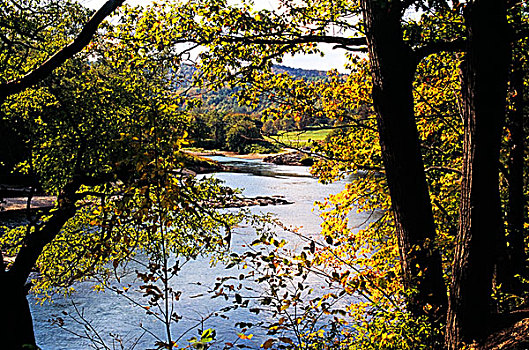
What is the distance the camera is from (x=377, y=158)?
610cm

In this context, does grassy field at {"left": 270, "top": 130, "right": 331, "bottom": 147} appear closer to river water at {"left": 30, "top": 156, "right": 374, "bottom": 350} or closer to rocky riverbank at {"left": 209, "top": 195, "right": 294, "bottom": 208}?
river water at {"left": 30, "top": 156, "right": 374, "bottom": 350}

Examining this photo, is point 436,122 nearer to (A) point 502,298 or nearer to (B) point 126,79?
(A) point 502,298

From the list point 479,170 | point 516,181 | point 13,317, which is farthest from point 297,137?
point 13,317

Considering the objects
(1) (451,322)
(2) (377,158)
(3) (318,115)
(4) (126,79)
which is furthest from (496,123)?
(4) (126,79)

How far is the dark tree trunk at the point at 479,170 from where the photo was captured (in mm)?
2850

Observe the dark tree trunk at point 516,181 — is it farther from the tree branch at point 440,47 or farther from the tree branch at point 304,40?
the tree branch at point 304,40

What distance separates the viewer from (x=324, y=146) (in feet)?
19.0

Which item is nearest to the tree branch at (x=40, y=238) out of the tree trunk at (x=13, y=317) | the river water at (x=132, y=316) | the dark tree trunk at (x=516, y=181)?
the tree trunk at (x=13, y=317)

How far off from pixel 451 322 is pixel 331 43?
236 cm

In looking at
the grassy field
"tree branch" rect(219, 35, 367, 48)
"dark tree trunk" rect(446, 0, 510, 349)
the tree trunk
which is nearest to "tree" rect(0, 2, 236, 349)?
the tree trunk

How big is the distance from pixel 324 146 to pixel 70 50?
3.33m

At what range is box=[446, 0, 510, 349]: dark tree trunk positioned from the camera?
285 cm

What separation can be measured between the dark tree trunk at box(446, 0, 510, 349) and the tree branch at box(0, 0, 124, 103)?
89.8 inches

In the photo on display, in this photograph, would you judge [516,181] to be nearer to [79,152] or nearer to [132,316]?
[79,152]
